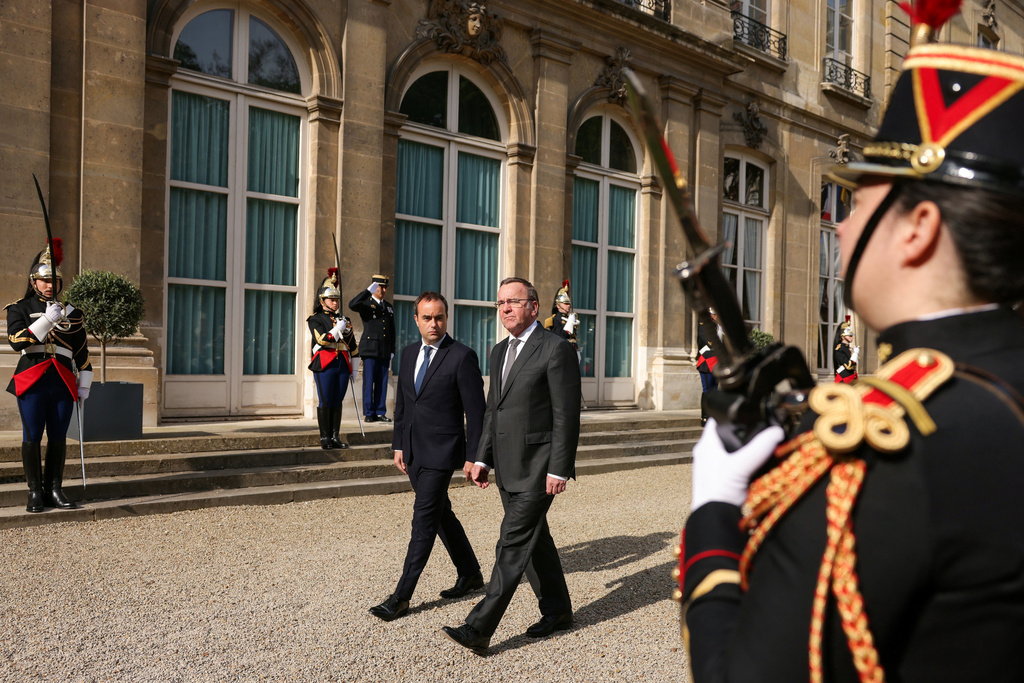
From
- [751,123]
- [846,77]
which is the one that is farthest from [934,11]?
[846,77]

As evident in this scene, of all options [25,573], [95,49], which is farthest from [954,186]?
[95,49]

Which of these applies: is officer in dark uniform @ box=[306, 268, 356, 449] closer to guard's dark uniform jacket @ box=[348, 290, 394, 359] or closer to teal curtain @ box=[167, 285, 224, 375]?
guard's dark uniform jacket @ box=[348, 290, 394, 359]

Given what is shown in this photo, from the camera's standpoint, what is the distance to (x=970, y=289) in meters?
1.12

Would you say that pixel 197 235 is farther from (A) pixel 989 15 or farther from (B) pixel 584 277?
(A) pixel 989 15

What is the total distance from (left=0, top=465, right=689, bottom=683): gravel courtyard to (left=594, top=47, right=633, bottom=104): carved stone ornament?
373 inches

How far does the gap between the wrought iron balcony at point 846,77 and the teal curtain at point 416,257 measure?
11747mm

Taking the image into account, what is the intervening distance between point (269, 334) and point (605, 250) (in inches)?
257

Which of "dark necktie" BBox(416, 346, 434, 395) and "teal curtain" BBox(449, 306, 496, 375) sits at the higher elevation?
"teal curtain" BBox(449, 306, 496, 375)

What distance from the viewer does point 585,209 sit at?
603 inches

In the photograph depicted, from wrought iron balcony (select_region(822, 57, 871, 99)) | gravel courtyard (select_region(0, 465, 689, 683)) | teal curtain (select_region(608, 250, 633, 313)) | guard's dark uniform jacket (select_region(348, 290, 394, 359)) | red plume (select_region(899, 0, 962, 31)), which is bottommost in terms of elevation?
gravel courtyard (select_region(0, 465, 689, 683))

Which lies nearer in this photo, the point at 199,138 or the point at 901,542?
the point at 901,542

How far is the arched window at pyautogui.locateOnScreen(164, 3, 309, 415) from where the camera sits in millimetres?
10727

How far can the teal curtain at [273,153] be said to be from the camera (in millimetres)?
11328

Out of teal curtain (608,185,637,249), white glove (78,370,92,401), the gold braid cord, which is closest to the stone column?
teal curtain (608,185,637,249)
